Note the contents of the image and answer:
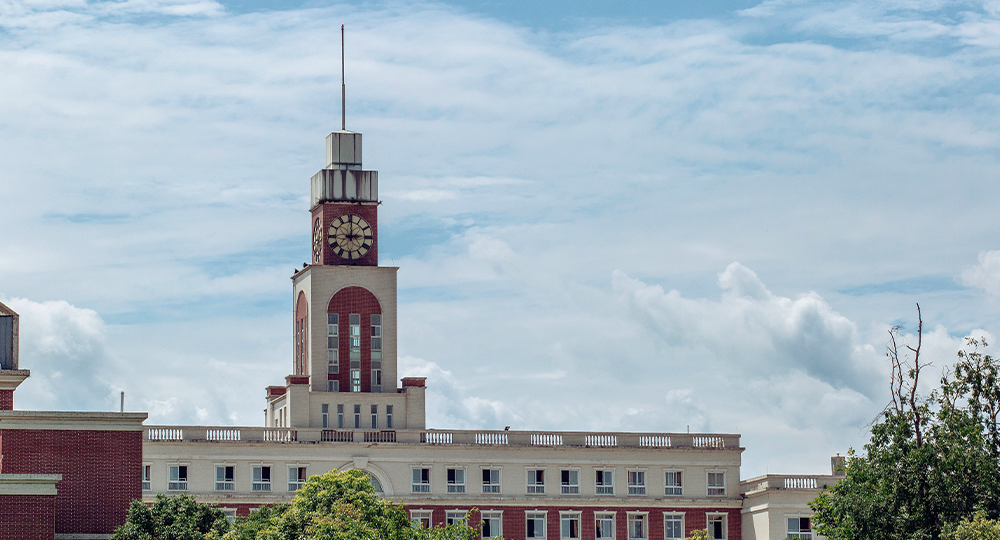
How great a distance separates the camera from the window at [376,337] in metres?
122

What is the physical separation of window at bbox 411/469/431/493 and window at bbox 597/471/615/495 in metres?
11.4

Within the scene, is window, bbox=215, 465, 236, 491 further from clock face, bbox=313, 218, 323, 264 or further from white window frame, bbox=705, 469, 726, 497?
white window frame, bbox=705, 469, 726, 497

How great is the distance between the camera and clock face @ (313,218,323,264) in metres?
125

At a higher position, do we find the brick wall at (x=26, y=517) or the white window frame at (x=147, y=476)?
the white window frame at (x=147, y=476)

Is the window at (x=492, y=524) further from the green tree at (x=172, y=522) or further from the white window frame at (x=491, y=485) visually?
the green tree at (x=172, y=522)

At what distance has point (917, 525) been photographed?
259 ft

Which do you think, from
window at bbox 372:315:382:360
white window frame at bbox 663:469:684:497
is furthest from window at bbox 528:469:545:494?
window at bbox 372:315:382:360

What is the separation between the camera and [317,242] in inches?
4961

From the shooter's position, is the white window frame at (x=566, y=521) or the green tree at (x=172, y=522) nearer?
the green tree at (x=172, y=522)

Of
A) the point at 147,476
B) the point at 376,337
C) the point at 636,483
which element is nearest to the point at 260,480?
the point at 147,476

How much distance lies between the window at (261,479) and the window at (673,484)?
26.2 m

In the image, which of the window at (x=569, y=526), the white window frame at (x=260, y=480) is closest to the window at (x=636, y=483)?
the window at (x=569, y=526)

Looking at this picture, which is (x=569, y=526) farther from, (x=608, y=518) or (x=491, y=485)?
(x=491, y=485)

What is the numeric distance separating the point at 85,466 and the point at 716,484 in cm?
4892
